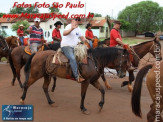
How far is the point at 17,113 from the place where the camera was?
4.84 m

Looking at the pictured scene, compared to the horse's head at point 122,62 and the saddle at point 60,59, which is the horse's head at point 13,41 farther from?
the horse's head at point 122,62

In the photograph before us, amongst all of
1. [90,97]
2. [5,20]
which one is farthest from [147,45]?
[5,20]

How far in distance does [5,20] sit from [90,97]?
1694 inches

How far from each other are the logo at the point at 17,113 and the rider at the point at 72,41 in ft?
4.99

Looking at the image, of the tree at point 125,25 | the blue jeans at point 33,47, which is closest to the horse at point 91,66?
the blue jeans at point 33,47

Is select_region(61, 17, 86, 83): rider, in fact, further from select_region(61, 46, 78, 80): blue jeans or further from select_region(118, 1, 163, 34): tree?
select_region(118, 1, 163, 34): tree

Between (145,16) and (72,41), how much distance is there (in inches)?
1991

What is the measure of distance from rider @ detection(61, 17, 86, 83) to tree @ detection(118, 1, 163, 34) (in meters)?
50.3

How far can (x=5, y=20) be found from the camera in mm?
43906

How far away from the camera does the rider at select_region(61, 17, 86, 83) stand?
16.1 feet

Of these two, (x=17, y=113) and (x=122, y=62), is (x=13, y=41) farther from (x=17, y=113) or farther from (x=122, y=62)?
(x=122, y=62)

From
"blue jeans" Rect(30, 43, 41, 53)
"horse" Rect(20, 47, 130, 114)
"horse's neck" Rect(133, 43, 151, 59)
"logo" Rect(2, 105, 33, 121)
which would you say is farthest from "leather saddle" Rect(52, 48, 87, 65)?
"horse's neck" Rect(133, 43, 151, 59)

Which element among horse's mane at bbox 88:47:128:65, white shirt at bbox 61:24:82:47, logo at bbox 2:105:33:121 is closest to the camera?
logo at bbox 2:105:33:121

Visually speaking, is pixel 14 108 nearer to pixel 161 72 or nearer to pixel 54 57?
pixel 54 57
